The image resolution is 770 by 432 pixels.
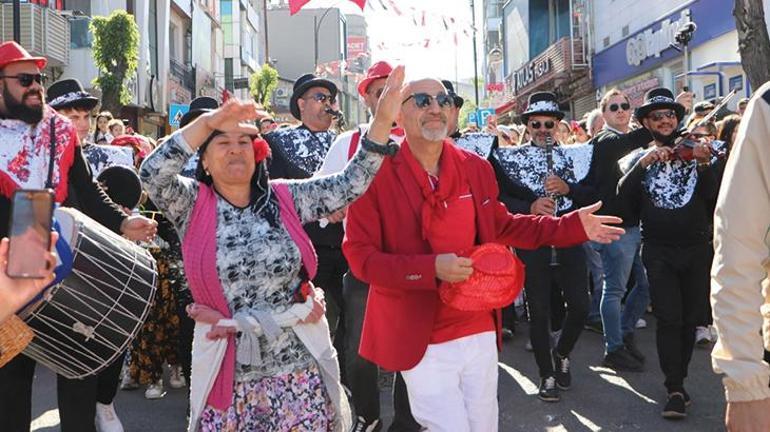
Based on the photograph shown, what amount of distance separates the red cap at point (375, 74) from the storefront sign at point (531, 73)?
2666 centimetres

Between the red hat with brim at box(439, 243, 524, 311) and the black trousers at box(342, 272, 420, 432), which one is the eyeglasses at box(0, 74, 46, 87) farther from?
the red hat with brim at box(439, 243, 524, 311)

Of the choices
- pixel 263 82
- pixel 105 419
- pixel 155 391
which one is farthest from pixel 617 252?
pixel 263 82

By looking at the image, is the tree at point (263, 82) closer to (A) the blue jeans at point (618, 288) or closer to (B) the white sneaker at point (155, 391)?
(A) the blue jeans at point (618, 288)

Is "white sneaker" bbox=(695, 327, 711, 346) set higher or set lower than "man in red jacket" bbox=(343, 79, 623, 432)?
lower

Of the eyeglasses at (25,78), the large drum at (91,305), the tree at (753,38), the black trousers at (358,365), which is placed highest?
the tree at (753,38)

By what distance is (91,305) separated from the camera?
362 centimetres

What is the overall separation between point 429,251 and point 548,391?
9.16 feet

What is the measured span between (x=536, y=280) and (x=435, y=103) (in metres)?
2.63

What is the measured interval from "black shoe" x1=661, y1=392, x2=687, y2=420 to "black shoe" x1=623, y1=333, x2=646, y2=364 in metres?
1.36

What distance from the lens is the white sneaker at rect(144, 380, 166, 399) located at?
251 inches

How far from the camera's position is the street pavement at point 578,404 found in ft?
18.4

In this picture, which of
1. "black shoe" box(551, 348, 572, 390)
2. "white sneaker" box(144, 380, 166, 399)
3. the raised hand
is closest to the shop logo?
"black shoe" box(551, 348, 572, 390)

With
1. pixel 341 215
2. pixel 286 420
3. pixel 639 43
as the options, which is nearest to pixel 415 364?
pixel 286 420

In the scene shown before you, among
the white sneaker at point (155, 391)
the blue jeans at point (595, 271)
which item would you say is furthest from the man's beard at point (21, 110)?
the blue jeans at point (595, 271)
